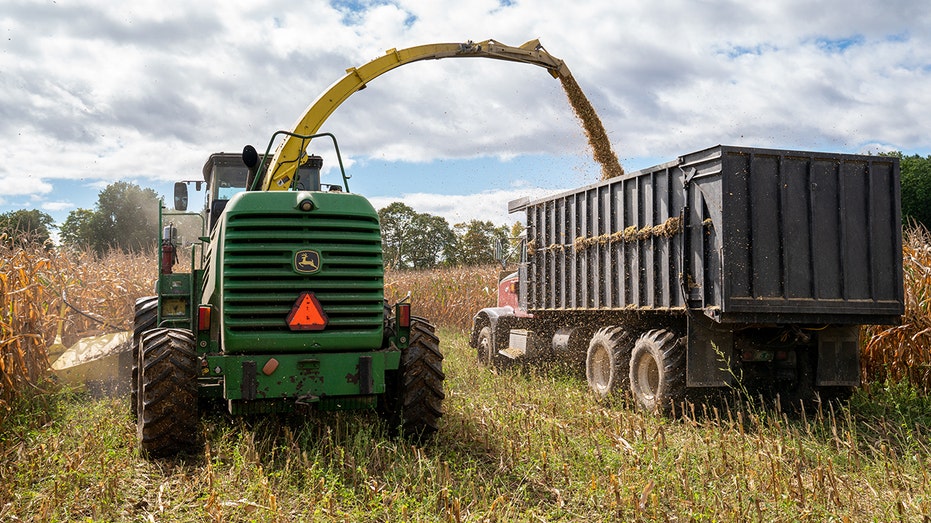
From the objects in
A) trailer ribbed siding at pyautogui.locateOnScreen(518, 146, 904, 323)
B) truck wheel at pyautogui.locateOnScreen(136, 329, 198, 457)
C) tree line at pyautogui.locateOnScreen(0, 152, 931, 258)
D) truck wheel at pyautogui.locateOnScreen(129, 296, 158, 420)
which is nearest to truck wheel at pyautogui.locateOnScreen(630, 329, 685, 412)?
trailer ribbed siding at pyautogui.locateOnScreen(518, 146, 904, 323)

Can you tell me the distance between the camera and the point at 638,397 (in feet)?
27.2

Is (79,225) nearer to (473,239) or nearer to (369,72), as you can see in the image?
(473,239)

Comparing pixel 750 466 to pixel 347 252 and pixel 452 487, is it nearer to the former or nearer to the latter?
pixel 452 487

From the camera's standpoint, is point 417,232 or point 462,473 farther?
point 417,232

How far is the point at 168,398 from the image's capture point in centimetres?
555

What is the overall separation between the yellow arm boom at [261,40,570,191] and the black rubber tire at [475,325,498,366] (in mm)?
4380

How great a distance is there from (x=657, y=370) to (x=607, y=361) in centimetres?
120

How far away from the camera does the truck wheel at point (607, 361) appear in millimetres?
8797

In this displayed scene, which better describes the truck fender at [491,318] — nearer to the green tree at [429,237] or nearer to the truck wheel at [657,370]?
the truck wheel at [657,370]

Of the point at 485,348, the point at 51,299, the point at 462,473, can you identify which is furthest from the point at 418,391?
the point at 485,348

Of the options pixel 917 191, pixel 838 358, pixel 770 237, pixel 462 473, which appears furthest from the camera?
pixel 917 191

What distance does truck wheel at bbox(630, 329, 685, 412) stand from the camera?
7.66 metres

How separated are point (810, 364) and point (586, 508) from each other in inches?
171

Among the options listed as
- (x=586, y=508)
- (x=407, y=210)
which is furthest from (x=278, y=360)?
(x=407, y=210)
